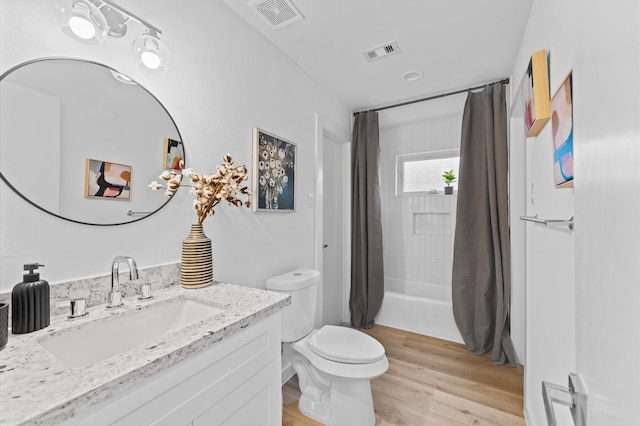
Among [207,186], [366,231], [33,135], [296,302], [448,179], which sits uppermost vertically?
[448,179]

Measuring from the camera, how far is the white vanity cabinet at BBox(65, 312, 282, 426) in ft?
1.95

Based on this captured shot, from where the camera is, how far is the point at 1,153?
79 cm

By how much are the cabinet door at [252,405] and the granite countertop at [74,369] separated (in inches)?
7.8

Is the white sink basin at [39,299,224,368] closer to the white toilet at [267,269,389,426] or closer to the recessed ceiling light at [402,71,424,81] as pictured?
the white toilet at [267,269,389,426]

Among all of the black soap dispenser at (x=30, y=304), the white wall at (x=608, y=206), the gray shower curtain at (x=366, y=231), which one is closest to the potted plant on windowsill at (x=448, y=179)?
the gray shower curtain at (x=366, y=231)

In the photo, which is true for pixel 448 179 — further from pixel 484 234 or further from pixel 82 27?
pixel 82 27

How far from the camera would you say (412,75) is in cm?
228

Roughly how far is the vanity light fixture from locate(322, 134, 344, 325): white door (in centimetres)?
169

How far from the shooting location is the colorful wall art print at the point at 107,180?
0.99 meters

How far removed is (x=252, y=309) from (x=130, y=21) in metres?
1.23

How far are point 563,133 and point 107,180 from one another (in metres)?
→ 1.63

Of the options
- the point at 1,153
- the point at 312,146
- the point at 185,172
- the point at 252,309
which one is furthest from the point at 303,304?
the point at 1,153

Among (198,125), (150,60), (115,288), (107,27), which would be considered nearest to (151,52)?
(150,60)

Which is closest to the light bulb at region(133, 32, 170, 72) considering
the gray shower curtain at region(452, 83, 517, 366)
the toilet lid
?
the toilet lid
